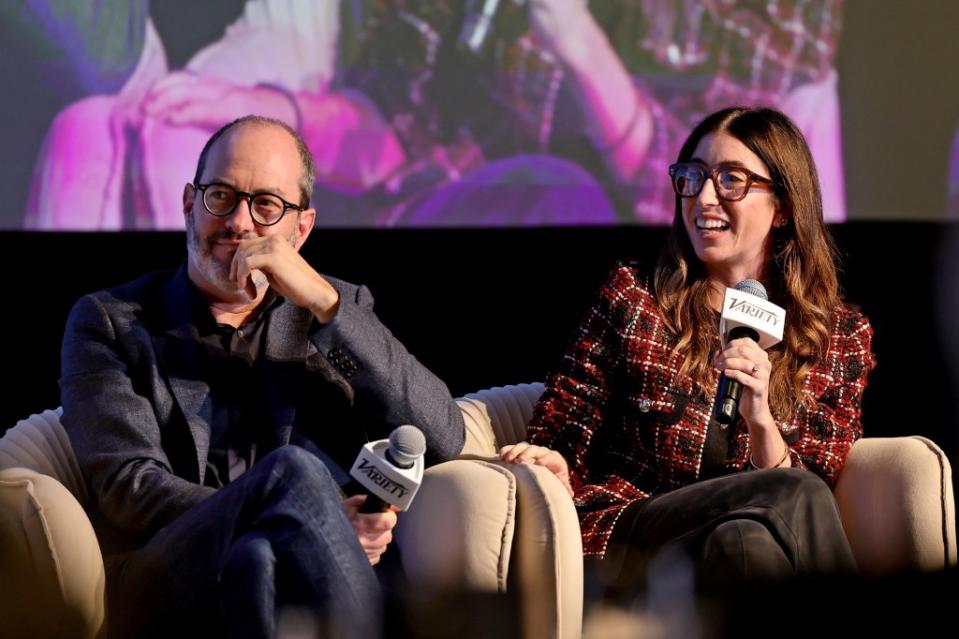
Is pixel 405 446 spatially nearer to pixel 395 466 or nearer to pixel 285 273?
pixel 395 466

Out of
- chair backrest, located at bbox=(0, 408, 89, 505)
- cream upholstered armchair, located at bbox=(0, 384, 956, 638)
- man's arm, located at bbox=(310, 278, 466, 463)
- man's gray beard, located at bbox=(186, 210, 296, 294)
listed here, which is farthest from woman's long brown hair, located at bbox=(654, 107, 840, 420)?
chair backrest, located at bbox=(0, 408, 89, 505)

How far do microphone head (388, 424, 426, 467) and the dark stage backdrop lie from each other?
6.22 ft

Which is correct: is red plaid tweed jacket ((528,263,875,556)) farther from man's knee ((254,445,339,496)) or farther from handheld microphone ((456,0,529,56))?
handheld microphone ((456,0,529,56))

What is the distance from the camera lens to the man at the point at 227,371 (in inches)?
90.0

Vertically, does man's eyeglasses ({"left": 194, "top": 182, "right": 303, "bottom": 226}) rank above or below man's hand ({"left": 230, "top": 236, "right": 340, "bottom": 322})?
above

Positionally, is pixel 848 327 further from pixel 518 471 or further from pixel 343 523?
pixel 343 523

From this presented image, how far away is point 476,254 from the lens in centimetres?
384

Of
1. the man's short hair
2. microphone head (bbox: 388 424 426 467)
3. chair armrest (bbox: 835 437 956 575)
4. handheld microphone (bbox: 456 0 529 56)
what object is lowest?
chair armrest (bbox: 835 437 956 575)

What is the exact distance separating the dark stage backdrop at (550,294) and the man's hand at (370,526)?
5.48ft

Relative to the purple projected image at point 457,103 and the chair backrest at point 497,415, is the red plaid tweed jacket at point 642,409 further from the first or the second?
the purple projected image at point 457,103

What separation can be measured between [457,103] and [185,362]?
152 cm

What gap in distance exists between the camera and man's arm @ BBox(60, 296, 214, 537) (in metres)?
2.26

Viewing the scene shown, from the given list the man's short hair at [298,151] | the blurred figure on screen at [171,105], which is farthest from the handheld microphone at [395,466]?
the blurred figure on screen at [171,105]

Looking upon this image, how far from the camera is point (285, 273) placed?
233 cm
